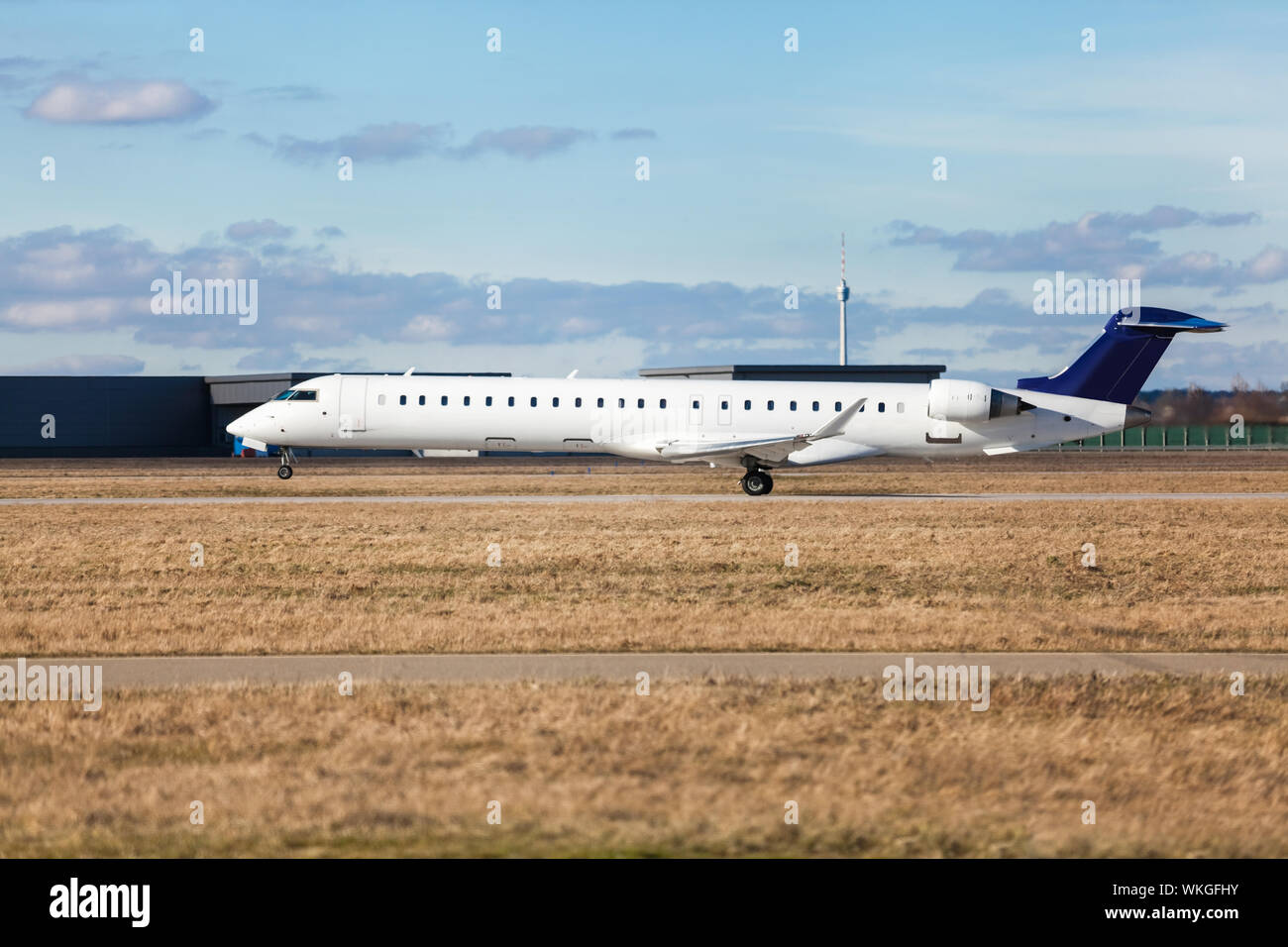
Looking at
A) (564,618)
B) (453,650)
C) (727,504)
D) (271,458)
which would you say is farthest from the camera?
(271,458)

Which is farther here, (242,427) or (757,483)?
(242,427)

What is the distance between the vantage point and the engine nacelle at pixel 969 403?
123 ft

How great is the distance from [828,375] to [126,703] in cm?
6960

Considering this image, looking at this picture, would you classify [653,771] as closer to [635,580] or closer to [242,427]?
[635,580]

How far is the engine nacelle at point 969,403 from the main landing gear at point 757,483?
16.9 feet

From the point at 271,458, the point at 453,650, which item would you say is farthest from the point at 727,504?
the point at 271,458

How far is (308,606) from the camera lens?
1706 centimetres

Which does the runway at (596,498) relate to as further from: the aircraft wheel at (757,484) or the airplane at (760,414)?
the airplane at (760,414)

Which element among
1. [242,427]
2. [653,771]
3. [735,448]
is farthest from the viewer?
[242,427]

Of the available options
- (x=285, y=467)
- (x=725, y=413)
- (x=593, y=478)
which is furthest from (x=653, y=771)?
(x=593, y=478)

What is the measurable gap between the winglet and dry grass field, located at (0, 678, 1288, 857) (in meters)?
24.9

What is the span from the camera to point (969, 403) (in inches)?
1473

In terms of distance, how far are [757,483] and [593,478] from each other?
1285 centimetres
